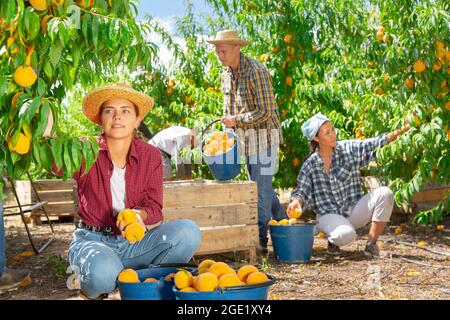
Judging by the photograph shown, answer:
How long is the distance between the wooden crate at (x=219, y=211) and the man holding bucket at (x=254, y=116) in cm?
26

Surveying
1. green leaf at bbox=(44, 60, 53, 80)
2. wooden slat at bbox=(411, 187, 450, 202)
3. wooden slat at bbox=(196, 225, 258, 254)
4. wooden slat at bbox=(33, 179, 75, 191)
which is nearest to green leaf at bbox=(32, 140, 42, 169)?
green leaf at bbox=(44, 60, 53, 80)

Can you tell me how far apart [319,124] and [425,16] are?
1.11m

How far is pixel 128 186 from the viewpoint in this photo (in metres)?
3.04

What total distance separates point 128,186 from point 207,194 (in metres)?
1.61

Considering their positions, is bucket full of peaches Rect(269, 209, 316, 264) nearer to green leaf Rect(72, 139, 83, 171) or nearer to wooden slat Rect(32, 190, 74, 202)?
green leaf Rect(72, 139, 83, 171)

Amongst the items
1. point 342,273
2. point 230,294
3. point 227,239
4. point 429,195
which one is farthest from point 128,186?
point 429,195

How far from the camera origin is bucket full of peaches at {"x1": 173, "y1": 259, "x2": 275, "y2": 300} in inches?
90.9

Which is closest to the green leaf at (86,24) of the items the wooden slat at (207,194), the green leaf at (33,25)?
the green leaf at (33,25)

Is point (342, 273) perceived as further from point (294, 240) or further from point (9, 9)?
point (9, 9)

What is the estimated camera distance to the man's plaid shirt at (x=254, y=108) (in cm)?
493

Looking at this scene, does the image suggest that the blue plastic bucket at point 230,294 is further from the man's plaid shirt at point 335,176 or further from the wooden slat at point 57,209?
the wooden slat at point 57,209

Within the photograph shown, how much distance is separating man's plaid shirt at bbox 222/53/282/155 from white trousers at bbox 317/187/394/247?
2.50ft
